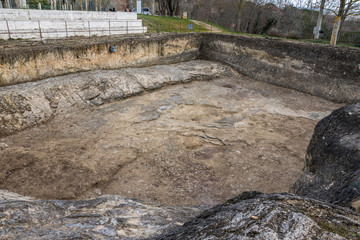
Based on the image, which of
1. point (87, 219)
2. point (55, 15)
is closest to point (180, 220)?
point (87, 219)

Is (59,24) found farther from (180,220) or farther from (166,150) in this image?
(180,220)

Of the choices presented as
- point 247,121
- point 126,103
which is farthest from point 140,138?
point 247,121

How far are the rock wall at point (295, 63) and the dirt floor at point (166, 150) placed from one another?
1.07 m

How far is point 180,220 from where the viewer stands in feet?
12.4

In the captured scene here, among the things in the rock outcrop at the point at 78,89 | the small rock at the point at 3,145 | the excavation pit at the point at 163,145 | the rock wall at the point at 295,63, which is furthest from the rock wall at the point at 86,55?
the small rock at the point at 3,145

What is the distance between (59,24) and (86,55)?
13.7 ft

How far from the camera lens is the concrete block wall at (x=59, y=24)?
483 inches

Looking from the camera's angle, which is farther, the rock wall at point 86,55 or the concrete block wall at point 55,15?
the concrete block wall at point 55,15

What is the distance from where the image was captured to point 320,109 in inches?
400

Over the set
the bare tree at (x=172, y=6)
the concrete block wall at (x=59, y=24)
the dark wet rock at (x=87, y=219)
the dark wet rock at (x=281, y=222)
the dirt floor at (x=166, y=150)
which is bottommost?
the dirt floor at (x=166, y=150)

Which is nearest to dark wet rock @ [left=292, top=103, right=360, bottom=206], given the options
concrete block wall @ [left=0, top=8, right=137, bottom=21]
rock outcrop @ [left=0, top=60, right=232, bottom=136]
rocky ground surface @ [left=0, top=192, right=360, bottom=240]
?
rocky ground surface @ [left=0, top=192, right=360, bottom=240]

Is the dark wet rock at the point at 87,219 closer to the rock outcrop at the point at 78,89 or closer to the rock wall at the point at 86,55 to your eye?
the rock outcrop at the point at 78,89

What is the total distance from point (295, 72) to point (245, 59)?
268cm

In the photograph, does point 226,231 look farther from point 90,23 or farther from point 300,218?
point 90,23
